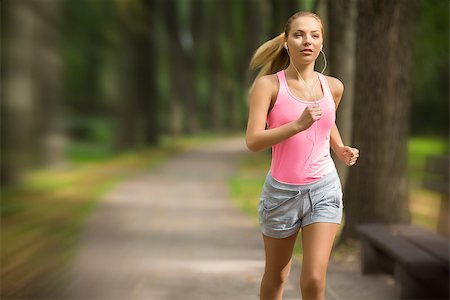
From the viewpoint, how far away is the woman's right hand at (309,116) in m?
3.52

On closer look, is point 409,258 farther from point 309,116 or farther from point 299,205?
point 309,116

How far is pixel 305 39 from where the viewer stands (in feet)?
12.5

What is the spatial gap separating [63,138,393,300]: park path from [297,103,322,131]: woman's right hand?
3.12 meters

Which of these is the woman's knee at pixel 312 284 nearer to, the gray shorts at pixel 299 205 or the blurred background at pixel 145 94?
the gray shorts at pixel 299 205

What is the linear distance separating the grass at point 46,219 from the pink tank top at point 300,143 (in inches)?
143

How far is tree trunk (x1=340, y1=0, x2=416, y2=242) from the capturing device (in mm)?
8242

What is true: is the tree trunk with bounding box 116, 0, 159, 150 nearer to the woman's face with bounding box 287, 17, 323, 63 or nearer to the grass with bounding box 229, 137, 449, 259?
the grass with bounding box 229, 137, 449, 259

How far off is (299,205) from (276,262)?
1.10 ft

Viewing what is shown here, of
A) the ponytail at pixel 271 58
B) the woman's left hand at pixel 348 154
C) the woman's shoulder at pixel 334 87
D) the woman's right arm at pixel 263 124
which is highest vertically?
the ponytail at pixel 271 58

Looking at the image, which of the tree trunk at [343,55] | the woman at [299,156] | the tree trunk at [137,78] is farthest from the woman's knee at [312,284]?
the tree trunk at [137,78]

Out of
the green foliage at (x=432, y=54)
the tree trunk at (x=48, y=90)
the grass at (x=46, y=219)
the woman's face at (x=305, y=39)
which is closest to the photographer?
the woman's face at (x=305, y=39)

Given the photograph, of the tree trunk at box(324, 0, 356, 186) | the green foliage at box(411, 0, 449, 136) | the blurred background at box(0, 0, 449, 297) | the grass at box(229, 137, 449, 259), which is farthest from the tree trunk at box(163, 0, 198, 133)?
the tree trunk at box(324, 0, 356, 186)

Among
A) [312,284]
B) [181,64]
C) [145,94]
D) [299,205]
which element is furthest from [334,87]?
[181,64]

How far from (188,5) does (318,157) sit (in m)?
44.2
